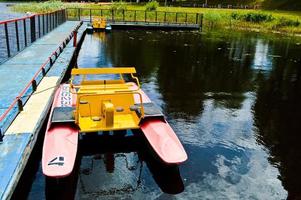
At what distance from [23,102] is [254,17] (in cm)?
5300

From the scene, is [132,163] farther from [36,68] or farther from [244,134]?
[36,68]

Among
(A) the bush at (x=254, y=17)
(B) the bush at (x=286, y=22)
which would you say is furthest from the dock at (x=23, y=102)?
(A) the bush at (x=254, y=17)

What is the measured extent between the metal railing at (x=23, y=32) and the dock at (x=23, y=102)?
82 centimetres

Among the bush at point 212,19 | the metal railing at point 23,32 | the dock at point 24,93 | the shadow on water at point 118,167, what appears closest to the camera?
the dock at point 24,93

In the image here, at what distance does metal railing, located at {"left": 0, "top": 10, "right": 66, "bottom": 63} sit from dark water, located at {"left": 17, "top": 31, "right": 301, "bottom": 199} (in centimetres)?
400

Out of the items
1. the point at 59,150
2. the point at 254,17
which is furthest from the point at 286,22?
the point at 59,150

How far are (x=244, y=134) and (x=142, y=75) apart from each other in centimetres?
951

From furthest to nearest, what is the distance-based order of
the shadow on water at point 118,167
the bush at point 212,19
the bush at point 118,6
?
the bush at point 118,6, the bush at point 212,19, the shadow on water at point 118,167

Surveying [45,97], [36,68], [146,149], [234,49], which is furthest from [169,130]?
[234,49]

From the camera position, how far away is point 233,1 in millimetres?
92625

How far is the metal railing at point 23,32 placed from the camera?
59.3ft

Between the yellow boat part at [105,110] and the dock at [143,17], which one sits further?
the dock at [143,17]

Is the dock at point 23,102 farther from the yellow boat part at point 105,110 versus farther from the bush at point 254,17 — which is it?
the bush at point 254,17

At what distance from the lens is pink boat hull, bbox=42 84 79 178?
735cm
